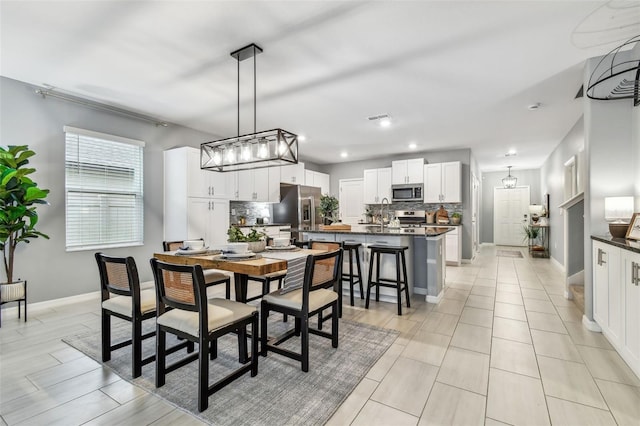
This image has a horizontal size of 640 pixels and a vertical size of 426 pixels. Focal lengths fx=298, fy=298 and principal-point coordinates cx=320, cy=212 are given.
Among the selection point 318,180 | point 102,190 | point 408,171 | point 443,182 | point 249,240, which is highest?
point 408,171

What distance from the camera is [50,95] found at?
3.69 meters

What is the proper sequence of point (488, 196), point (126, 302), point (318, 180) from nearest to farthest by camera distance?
1. point (126, 302)
2. point (318, 180)
3. point (488, 196)

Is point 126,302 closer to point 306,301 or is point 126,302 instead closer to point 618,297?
point 306,301

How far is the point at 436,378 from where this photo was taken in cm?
210

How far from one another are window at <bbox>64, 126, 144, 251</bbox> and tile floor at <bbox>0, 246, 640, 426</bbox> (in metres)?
1.15

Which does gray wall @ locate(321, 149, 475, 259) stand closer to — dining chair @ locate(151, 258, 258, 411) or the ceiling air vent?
the ceiling air vent

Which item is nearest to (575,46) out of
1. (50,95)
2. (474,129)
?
(474,129)

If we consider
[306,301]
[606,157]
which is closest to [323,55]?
[306,301]

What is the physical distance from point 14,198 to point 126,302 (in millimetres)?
2177

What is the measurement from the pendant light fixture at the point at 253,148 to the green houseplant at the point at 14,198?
1936 mm

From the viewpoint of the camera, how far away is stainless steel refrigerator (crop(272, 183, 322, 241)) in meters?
6.75

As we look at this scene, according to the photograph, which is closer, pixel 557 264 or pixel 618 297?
pixel 618 297

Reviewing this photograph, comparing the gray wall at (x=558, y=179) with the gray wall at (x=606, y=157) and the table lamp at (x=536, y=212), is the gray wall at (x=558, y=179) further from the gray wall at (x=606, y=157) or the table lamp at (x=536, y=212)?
the gray wall at (x=606, y=157)

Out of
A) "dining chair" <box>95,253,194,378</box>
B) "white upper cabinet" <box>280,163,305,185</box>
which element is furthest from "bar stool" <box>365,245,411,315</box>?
"white upper cabinet" <box>280,163,305,185</box>
